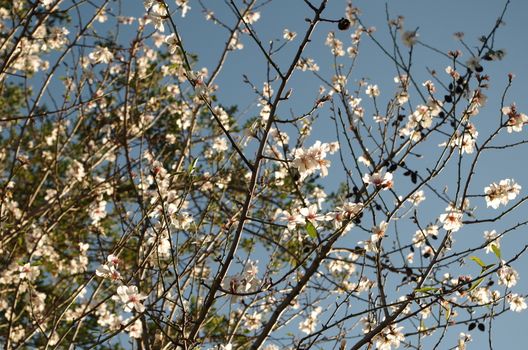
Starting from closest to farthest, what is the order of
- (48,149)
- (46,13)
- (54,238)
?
(46,13) < (54,238) < (48,149)

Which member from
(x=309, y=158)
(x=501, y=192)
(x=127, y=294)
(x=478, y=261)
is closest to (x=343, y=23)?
(x=309, y=158)

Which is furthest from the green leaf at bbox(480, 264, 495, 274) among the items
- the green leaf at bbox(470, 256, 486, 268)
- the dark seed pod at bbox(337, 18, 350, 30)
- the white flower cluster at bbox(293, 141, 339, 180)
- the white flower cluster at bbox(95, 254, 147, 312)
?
the white flower cluster at bbox(95, 254, 147, 312)

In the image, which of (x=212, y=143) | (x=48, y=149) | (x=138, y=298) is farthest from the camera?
(x=48, y=149)

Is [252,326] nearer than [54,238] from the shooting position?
Yes

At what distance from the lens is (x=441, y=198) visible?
3107 millimetres

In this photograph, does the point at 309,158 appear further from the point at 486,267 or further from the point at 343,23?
the point at 486,267

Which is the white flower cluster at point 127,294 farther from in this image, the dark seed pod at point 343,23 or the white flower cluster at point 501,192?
the white flower cluster at point 501,192

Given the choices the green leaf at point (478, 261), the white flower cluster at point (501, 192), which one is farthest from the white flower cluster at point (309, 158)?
the white flower cluster at point (501, 192)

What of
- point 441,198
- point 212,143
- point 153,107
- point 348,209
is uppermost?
point 153,107

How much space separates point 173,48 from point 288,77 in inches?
26.6

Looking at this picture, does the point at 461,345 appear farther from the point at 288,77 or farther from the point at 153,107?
the point at 153,107

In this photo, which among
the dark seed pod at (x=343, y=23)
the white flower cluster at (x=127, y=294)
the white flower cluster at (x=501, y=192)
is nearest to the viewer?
the dark seed pod at (x=343, y=23)

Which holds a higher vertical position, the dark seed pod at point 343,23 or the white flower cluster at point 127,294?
the dark seed pod at point 343,23

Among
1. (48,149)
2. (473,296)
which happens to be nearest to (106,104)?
(48,149)
